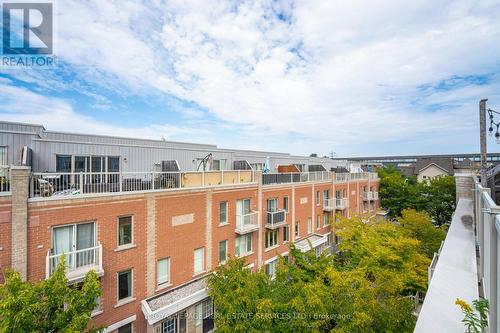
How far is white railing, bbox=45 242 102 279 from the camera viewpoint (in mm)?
8719

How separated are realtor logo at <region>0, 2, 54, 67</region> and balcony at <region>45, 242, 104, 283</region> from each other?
327 inches

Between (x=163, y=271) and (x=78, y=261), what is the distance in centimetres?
397

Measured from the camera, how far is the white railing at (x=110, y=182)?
Result: 29.5 feet

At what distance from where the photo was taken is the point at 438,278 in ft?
16.0

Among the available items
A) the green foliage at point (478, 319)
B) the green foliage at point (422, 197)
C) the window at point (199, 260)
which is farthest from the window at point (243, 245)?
the green foliage at point (422, 197)

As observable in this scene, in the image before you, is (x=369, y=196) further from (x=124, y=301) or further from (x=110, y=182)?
(x=110, y=182)

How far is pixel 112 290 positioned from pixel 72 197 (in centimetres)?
446

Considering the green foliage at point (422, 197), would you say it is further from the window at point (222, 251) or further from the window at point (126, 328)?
the window at point (126, 328)

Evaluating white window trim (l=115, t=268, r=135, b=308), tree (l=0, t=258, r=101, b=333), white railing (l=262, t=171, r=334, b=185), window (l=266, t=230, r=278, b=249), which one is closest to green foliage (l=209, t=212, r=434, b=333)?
white window trim (l=115, t=268, r=135, b=308)

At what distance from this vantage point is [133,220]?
10.9 metres

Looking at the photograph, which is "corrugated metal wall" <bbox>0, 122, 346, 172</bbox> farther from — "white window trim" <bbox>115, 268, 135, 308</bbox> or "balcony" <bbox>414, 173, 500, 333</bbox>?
"balcony" <bbox>414, 173, 500, 333</bbox>

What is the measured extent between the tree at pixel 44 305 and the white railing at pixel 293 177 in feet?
42.2

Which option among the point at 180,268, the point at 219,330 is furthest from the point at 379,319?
the point at 180,268

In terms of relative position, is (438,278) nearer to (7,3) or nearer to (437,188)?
(7,3)
